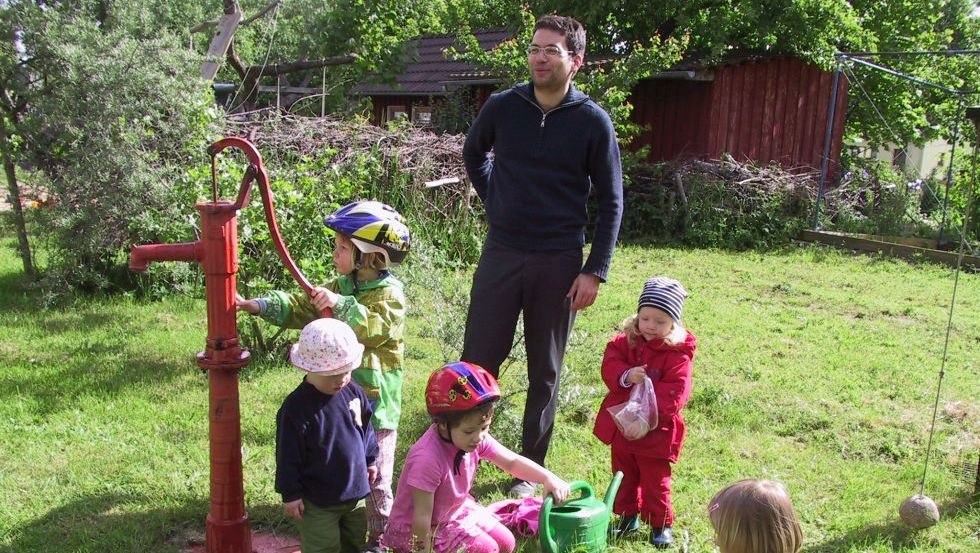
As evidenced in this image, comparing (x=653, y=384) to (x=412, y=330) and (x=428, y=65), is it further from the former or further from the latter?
(x=428, y=65)

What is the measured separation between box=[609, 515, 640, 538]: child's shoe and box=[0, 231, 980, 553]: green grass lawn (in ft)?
0.24

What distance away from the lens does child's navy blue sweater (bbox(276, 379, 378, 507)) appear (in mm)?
2764

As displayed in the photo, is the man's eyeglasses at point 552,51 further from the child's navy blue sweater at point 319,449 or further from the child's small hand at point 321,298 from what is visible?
the child's navy blue sweater at point 319,449

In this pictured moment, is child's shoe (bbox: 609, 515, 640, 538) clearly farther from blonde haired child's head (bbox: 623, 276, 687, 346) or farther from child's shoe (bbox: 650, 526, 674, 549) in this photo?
blonde haired child's head (bbox: 623, 276, 687, 346)

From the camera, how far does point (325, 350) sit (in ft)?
8.88

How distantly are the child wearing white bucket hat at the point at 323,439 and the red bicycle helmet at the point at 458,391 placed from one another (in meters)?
0.29

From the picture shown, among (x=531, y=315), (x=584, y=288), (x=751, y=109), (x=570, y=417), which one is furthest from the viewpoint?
(x=751, y=109)

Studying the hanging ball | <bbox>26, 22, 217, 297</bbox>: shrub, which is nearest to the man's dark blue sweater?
the hanging ball

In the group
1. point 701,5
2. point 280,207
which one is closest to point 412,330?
point 280,207

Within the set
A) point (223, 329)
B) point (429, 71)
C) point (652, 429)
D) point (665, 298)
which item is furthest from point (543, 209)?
point (429, 71)

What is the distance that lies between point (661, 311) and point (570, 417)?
175 centimetres

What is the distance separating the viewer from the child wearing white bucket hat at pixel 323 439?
2.73 m

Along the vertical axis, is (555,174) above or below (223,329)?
above

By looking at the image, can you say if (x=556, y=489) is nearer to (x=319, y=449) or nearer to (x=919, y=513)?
(x=319, y=449)
